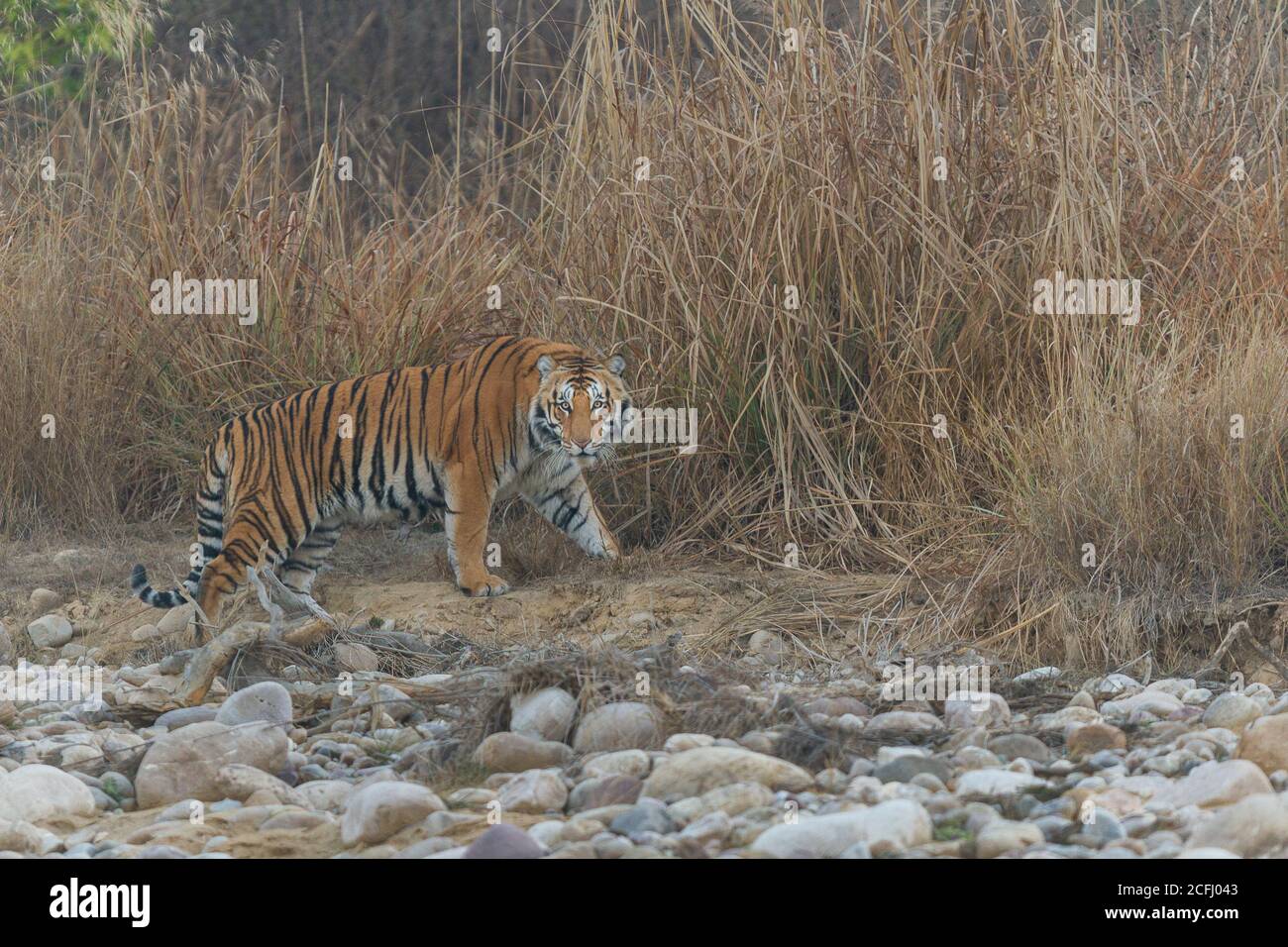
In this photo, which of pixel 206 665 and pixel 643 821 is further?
pixel 206 665

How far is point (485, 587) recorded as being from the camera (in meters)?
5.34

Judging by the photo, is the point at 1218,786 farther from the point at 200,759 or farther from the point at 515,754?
the point at 200,759

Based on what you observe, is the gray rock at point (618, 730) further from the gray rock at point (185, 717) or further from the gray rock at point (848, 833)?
the gray rock at point (185, 717)

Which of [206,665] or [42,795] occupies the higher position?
[206,665]

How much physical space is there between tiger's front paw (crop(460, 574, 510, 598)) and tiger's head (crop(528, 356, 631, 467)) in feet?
1.58

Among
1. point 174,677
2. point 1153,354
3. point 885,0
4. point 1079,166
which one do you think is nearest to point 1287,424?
point 1153,354

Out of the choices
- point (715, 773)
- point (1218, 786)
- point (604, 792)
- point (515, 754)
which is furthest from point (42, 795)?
point (1218, 786)

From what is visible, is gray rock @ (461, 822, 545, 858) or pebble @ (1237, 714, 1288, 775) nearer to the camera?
gray rock @ (461, 822, 545, 858)

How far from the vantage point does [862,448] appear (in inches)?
215

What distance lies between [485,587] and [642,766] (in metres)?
1.95

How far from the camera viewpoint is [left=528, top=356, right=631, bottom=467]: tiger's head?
17.4ft

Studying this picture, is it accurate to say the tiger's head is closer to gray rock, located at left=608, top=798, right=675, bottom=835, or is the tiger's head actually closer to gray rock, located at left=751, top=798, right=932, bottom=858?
gray rock, located at left=608, top=798, right=675, bottom=835

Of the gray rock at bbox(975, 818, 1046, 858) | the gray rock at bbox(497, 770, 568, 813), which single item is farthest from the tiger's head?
the gray rock at bbox(975, 818, 1046, 858)

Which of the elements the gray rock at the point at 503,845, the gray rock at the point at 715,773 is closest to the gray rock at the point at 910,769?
the gray rock at the point at 715,773
